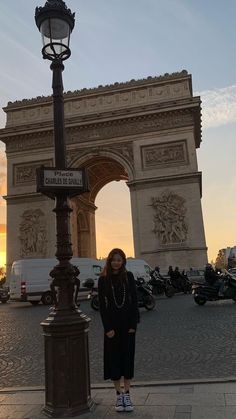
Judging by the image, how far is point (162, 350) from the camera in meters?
7.22

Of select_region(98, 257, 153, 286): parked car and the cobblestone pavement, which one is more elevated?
select_region(98, 257, 153, 286): parked car

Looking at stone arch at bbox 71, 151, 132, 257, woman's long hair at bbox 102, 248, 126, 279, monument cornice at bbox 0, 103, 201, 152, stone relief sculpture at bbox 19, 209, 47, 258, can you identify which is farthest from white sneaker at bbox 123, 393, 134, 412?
stone arch at bbox 71, 151, 132, 257

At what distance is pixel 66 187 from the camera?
4.51 m

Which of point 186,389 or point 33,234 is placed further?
point 33,234

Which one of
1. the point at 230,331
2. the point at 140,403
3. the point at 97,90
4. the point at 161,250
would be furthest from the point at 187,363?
the point at 97,90

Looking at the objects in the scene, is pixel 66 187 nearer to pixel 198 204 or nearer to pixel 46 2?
pixel 46 2

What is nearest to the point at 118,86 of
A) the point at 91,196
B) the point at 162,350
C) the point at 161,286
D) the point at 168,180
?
the point at 168,180

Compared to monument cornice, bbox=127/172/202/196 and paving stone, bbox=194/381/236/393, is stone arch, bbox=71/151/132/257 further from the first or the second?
paving stone, bbox=194/381/236/393

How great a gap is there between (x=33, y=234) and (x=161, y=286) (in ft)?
44.4

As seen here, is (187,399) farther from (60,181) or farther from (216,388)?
(60,181)

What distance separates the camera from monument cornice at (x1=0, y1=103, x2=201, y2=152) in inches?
1211

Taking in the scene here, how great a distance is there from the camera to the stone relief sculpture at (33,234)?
31391mm

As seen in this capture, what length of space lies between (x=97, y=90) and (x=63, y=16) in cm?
2919

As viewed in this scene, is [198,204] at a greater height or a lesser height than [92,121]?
lesser
